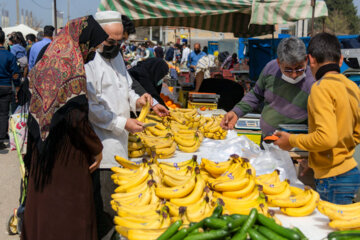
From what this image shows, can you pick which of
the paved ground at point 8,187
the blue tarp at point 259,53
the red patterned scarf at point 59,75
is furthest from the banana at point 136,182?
the blue tarp at point 259,53

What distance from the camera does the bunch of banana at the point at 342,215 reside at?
2.05 meters

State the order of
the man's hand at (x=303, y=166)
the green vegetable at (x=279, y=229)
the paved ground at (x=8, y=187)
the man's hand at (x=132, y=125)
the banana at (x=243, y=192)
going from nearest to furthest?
1. the green vegetable at (x=279, y=229)
2. the banana at (x=243, y=192)
3. the man's hand at (x=132, y=125)
4. the man's hand at (x=303, y=166)
5. the paved ground at (x=8, y=187)

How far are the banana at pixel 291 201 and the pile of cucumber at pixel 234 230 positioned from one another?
53 centimetres

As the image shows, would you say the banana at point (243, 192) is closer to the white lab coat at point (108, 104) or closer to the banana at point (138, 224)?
the banana at point (138, 224)

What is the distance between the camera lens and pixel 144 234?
6.30 feet

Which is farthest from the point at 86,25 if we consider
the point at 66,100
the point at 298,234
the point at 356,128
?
the point at 356,128

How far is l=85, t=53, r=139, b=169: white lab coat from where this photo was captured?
2887 mm

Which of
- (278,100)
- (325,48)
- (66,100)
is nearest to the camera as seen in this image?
(66,100)

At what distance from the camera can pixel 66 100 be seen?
2.29 metres

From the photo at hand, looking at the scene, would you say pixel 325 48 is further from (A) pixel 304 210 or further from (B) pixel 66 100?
(B) pixel 66 100

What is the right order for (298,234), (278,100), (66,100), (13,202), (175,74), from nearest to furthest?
1. (298,234)
2. (66,100)
3. (278,100)
4. (13,202)
5. (175,74)

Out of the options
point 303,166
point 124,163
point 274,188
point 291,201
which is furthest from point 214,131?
point 291,201

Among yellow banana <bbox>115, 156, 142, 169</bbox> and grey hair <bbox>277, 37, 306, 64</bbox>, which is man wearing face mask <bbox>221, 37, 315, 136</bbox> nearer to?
grey hair <bbox>277, 37, 306, 64</bbox>

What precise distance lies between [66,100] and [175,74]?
8.78m
